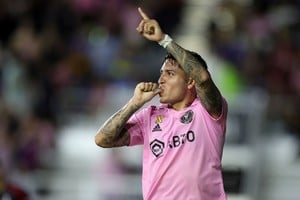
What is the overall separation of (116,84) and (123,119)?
26.9 ft

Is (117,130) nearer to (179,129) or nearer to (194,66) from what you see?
(179,129)

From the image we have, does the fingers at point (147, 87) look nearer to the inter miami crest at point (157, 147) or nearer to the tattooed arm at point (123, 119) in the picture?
the tattooed arm at point (123, 119)

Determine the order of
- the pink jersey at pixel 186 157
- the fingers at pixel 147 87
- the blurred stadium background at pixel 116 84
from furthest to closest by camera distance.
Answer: the blurred stadium background at pixel 116 84
the fingers at pixel 147 87
the pink jersey at pixel 186 157

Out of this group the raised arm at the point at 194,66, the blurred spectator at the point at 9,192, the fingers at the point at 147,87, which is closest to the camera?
the raised arm at the point at 194,66

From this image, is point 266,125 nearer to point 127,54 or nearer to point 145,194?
point 127,54

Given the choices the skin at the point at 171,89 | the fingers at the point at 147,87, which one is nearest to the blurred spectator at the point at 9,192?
the skin at the point at 171,89

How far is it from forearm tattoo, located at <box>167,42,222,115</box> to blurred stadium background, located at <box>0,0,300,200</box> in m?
5.43

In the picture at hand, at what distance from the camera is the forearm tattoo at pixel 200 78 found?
31.2 ft

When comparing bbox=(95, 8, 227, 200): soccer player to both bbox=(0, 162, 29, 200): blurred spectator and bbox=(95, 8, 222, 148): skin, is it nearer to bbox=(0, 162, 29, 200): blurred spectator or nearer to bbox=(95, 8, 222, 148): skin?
bbox=(95, 8, 222, 148): skin

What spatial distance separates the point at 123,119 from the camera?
9797 mm

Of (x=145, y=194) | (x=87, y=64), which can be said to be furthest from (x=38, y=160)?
(x=145, y=194)

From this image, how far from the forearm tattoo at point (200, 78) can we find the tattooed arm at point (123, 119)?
301 mm

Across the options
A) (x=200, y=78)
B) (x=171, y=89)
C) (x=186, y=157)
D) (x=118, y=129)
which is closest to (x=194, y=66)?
(x=200, y=78)

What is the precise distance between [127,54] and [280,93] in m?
2.15
